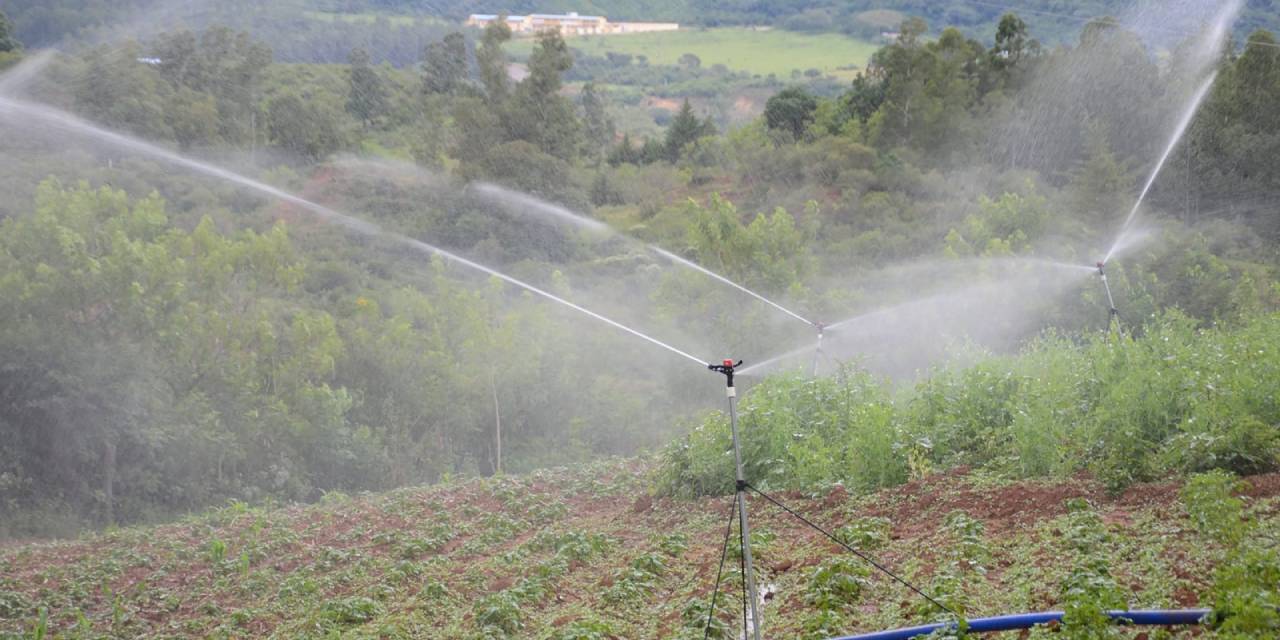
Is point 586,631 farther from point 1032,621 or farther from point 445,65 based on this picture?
point 445,65

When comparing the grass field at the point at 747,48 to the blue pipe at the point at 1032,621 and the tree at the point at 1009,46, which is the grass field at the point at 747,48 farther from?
the blue pipe at the point at 1032,621

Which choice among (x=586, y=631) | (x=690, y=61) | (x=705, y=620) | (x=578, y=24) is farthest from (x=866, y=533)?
(x=578, y=24)

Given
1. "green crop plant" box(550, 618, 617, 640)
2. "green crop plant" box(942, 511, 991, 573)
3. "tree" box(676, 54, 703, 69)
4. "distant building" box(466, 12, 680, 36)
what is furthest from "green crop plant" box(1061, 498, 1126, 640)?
"distant building" box(466, 12, 680, 36)

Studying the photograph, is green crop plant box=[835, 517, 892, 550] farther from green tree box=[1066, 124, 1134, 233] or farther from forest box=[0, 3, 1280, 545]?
green tree box=[1066, 124, 1134, 233]

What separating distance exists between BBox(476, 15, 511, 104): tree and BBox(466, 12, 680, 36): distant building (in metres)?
42.0

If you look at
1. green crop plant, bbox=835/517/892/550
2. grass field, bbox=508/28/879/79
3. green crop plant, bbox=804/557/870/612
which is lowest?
grass field, bbox=508/28/879/79

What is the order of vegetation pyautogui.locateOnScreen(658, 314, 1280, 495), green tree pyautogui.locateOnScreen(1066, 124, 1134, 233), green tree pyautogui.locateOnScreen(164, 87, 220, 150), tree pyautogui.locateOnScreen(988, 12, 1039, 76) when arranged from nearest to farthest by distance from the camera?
vegetation pyautogui.locateOnScreen(658, 314, 1280, 495)
green tree pyautogui.locateOnScreen(1066, 124, 1134, 233)
green tree pyautogui.locateOnScreen(164, 87, 220, 150)
tree pyautogui.locateOnScreen(988, 12, 1039, 76)

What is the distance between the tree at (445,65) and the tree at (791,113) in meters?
16.0

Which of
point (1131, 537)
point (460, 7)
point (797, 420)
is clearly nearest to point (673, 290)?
point (797, 420)

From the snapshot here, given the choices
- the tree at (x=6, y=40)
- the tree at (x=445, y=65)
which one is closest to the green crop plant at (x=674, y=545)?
the tree at (x=6, y=40)

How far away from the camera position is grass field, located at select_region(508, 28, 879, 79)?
80.1 metres

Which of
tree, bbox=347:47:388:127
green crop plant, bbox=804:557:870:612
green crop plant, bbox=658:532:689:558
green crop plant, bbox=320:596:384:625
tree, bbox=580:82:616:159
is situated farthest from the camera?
tree, bbox=580:82:616:159

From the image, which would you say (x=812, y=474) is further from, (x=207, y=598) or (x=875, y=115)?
(x=875, y=115)

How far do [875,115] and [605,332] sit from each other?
2015 cm
